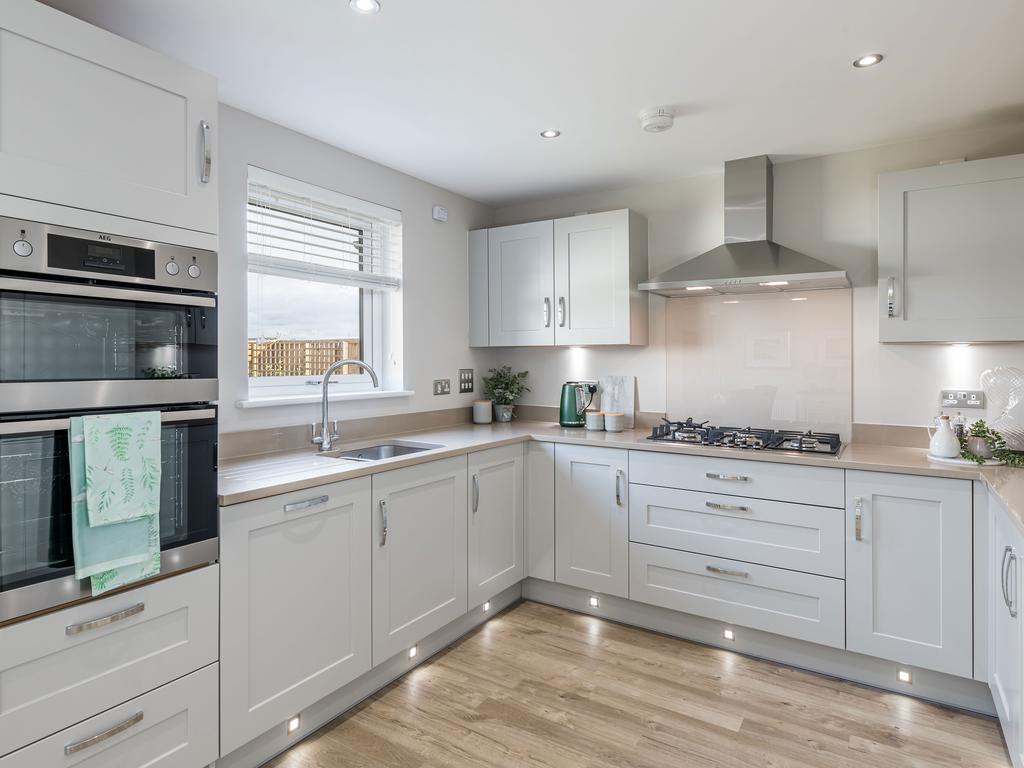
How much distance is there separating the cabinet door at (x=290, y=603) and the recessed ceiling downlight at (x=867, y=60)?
7.46 ft

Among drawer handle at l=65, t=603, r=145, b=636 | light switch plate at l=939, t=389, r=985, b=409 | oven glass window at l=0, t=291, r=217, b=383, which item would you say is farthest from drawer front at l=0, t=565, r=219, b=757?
light switch plate at l=939, t=389, r=985, b=409

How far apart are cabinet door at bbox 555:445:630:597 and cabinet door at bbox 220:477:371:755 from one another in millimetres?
1199

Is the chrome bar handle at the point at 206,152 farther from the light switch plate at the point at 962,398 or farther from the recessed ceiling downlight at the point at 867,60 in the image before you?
the light switch plate at the point at 962,398

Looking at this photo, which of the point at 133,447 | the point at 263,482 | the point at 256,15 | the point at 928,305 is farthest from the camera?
the point at 928,305

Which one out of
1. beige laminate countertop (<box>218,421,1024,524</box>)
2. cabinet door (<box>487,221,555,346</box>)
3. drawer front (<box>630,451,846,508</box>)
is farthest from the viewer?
cabinet door (<box>487,221,555,346</box>)

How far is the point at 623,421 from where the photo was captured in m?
3.45

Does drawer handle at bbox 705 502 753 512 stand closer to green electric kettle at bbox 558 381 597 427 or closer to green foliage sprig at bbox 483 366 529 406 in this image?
green electric kettle at bbox 558 381 597 427

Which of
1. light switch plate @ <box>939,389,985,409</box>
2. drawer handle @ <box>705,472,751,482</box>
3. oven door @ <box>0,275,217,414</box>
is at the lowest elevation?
drawer handle @ <box>705,472,751,482</box>

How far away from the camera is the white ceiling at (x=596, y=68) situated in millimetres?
1759

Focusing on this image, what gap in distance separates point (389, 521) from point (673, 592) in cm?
142

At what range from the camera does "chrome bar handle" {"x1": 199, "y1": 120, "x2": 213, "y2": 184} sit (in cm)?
175

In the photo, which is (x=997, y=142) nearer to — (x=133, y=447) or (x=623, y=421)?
(x=623, y=421)

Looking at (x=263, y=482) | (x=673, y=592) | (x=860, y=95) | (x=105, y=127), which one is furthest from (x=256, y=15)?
(x=673, y=592)

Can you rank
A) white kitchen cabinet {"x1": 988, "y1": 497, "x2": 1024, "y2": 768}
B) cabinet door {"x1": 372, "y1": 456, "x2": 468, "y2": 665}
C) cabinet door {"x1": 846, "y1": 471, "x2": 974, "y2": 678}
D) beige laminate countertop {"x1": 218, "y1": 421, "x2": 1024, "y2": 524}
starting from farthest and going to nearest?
cabinet door {"x1": 372, "y1": 456, "x2": 468, "y2": 665}, cabinet door {"x1": 846, "y1": 471, "x2": 974, "y2": 678}, beige laminate countertop {"x1": 218, "y1": 421, "x2": 1024, "y2": 524}, white kitchen cabinet {"x1": 988, "y1": 497, "x2": 1024, "y2": 768}
